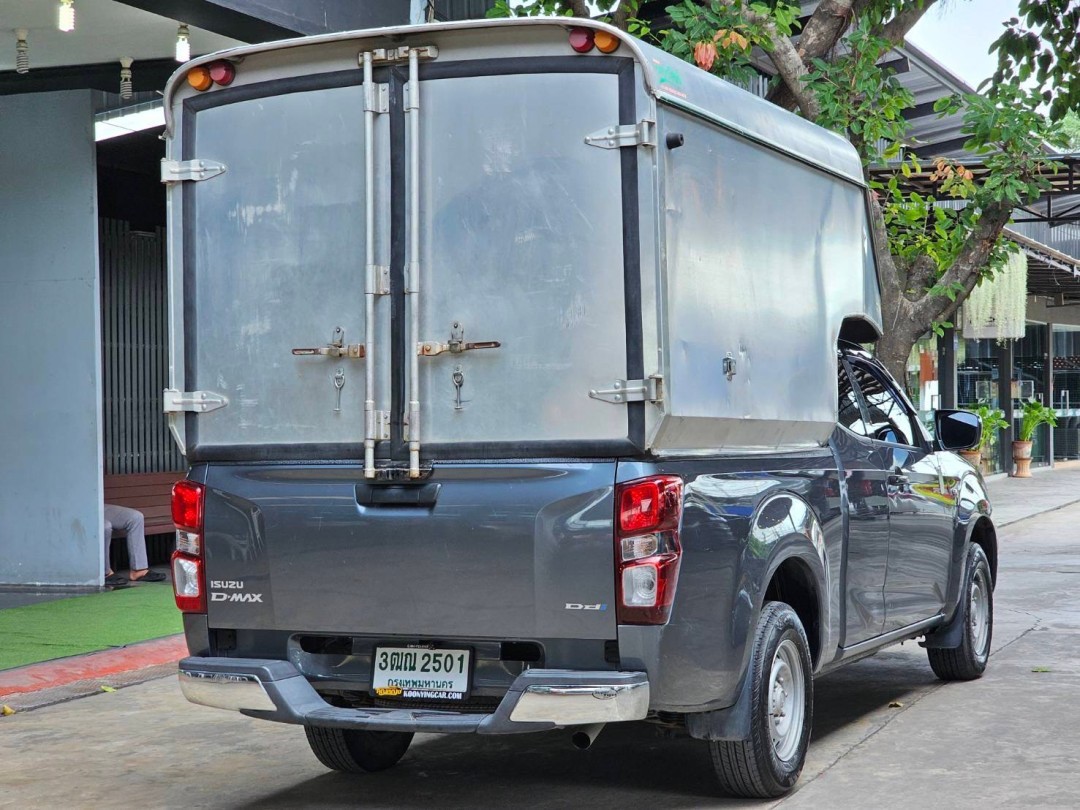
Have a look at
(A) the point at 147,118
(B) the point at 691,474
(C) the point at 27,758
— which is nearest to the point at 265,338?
(B) the point at 691,474

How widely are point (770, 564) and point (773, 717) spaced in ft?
2.03

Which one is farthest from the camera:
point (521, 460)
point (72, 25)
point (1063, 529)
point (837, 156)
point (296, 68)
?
point (1063, 529)

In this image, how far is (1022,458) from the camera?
105 ft

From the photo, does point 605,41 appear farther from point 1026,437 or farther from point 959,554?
point 1026,437

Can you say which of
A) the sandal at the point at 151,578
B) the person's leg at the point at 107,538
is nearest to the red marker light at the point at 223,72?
the person's leg at the point at 107,538

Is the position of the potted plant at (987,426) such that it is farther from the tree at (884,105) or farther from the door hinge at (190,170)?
the door hinge at (190,170)

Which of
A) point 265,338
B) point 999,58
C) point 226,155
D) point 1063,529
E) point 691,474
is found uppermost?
point 999,58

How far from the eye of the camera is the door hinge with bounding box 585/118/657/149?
16.4 ft

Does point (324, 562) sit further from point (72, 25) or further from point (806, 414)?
point (72, 25)

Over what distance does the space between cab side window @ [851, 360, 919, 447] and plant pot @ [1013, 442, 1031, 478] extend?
25.4 m

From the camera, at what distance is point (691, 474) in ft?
17.0

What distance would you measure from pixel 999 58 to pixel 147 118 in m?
7.36

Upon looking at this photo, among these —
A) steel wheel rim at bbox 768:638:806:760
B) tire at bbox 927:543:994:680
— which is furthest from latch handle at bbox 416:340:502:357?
tire at bbox 927:543:994:680

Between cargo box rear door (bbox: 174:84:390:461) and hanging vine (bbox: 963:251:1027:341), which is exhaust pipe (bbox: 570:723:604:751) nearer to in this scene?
cargo box rear door (bbox: 174:84:390:461)
